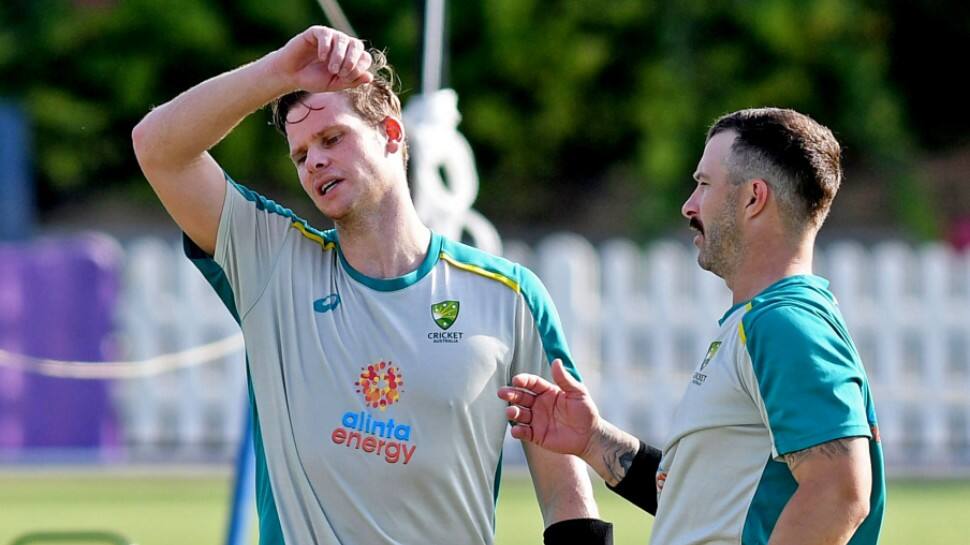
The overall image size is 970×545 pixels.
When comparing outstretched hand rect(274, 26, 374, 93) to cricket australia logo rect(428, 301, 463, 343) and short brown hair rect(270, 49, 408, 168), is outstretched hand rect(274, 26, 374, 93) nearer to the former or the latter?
short brown hair rect(270, 49, 408, 168)

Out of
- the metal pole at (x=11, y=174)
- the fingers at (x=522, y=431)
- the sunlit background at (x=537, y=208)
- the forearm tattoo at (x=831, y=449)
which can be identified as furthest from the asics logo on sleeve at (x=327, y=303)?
the metal pole at (x=11, y=174)

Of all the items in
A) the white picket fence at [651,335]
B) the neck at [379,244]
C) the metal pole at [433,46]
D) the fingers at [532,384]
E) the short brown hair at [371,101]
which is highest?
the white picket fence at [651,335]

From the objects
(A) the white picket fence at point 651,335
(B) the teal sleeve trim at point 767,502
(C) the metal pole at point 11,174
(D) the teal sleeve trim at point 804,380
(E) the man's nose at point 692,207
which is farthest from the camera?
(C) the metal pole at point 11,174

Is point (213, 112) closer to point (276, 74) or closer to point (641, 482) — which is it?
point (276, 74)

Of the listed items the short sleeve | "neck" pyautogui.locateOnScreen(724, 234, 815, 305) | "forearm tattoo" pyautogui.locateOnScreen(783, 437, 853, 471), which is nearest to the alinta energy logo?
the short sleeve

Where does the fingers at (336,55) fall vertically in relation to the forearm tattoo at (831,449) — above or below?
above

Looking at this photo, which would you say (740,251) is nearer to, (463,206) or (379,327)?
(379,327)

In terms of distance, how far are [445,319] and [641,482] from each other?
0.58 m

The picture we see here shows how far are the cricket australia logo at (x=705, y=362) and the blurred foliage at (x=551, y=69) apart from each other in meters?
14.4

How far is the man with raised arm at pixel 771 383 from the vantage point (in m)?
3.03

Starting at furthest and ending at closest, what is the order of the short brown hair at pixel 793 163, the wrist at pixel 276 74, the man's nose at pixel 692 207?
the wrist at pixel 276 74 < the man's nose at pixel 692 207 < the short brown hair at pixel 793 163

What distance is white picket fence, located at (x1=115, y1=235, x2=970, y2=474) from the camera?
1391 centimetres

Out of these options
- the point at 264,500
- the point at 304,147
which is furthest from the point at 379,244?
the point at 264,500

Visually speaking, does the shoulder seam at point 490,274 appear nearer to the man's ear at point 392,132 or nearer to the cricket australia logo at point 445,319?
the cricket australia logo at point 445,319
